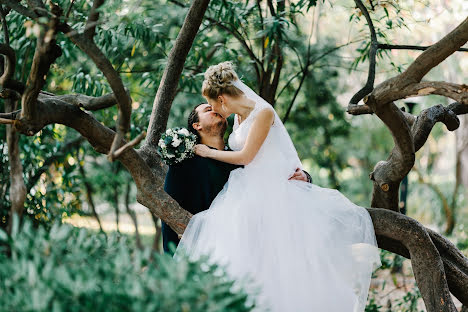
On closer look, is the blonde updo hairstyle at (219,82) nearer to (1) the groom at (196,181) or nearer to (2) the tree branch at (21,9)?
(1) the groom at (196,181)

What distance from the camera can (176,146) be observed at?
3633 mm

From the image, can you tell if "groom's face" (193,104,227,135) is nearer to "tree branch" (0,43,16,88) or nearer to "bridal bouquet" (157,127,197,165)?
"bridal bouquet" (157,127,197,165)

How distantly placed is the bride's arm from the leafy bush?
1.44 metres

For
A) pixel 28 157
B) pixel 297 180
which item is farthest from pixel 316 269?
pixel 28 157

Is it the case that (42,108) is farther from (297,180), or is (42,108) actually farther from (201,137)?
(297,180)

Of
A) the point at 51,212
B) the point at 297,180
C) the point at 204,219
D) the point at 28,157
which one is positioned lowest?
the point at 51,212

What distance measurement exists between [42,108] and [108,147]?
0.53 meters

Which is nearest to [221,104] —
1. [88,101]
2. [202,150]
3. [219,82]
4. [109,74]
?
[219,82]

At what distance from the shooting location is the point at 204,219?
3.57 m

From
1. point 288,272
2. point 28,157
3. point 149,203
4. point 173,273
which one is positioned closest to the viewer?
point 173,273

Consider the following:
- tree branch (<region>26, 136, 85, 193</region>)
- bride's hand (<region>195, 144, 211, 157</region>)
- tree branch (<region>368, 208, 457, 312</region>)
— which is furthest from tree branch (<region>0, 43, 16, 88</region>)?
Answer: tree branch (<region>26, 136, 85, 193</region>)

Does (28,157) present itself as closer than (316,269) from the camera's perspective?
No

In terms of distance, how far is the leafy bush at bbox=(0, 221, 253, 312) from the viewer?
2.06m

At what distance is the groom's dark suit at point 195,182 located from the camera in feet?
12.6
